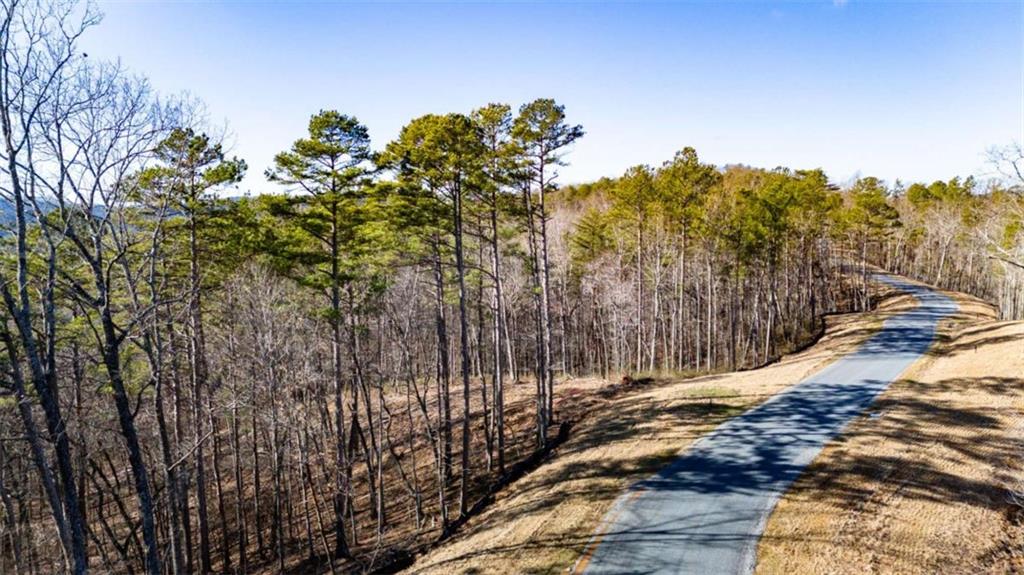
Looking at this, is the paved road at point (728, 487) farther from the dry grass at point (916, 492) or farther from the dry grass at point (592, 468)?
the dry grass at point (592, 468)

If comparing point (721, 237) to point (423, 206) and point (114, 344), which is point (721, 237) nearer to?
point (423, 206)

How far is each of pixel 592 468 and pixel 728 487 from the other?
4.55 meters

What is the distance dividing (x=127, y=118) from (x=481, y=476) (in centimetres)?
1851

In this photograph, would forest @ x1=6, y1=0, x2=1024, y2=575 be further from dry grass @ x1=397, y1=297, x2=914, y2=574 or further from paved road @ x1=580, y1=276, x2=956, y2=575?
paved road @ x1=580, y1=276, x2=956, y2=575

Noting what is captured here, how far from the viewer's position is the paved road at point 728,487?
11.6m

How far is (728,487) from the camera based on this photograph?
14586mm

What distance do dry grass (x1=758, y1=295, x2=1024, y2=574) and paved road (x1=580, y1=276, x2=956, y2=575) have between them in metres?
0.60

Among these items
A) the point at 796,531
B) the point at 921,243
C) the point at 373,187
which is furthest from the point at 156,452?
the point at 921,243

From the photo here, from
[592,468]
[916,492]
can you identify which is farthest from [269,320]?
[916,492]

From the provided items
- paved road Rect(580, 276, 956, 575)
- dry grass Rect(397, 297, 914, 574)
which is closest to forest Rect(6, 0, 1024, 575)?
dry grass Rect(397, 297, 914, 574)

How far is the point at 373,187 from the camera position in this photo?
59.0 feet

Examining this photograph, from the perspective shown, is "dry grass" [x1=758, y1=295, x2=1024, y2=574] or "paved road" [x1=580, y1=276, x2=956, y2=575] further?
"paved road" [x1=580, y1=276, x2=956, y2=575]

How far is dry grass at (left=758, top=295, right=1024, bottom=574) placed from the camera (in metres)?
11.0

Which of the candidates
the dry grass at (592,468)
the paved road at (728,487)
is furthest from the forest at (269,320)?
the paved road at (728,487)
